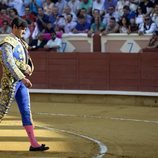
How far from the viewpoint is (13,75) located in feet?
17.3

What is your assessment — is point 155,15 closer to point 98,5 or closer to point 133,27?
point 133,27

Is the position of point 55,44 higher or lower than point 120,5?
lower

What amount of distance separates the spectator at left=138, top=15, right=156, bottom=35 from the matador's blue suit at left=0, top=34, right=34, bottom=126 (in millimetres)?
5781

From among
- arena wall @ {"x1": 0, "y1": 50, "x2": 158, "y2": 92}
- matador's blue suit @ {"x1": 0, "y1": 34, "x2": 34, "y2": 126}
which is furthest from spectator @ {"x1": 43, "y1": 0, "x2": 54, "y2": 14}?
matador's blue suit @ {"x1": 0, "y1": 34, "x2": 34, "y2": 126}

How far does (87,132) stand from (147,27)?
175 inches

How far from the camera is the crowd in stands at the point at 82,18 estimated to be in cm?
1123

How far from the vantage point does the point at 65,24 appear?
12242mm

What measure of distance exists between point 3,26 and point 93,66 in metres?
2.57

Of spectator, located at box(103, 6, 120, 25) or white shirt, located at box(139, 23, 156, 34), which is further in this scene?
spectator, located at box(103, 6, 120, 25)

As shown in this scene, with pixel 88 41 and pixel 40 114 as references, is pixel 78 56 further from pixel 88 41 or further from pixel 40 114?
pixel 40 114

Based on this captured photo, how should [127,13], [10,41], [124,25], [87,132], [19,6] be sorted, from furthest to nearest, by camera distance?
[19,6] < [124,25] < [127,13] < [87,132] < [10,41]

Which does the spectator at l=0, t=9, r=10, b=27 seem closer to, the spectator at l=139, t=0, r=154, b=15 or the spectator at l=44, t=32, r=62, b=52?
the spectator at l=44, t=32, r=62, b=52

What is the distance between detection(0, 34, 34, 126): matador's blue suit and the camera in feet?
17.4

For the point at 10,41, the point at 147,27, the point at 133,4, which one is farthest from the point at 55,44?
Answer: the point at 10,41
